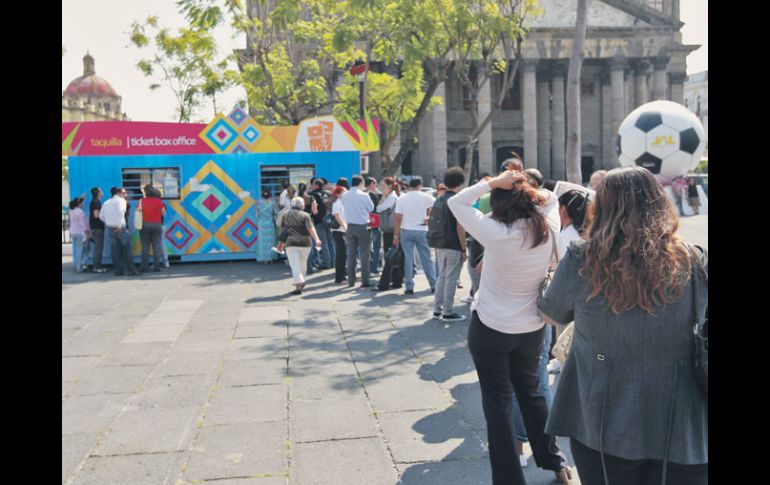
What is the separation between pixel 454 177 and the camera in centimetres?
767

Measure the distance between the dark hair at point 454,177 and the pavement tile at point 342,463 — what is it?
10.3ft

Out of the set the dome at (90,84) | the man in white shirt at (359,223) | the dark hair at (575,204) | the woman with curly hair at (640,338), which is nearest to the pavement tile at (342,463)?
the dark hair at (575,204)

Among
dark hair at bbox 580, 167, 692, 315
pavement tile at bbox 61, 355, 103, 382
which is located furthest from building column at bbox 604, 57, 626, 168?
dark hair at bbox 580, 167, 692, 315

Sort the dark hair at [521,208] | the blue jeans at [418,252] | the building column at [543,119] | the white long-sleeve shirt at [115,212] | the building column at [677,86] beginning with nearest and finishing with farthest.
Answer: the dark hair at [521,208] → the blue jeans at [418,252] → the white long-sleeve shirt at [115,212] → the building column at [543,119] → the building column at [677,86]

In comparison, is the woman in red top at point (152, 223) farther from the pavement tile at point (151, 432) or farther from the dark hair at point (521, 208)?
the dark hair at point (521, 208)

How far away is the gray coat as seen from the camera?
2.56 m

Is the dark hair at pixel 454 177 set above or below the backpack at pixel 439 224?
above

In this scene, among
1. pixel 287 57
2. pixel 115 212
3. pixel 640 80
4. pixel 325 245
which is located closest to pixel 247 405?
pixel 325 245

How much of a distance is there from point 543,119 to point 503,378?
4838cm

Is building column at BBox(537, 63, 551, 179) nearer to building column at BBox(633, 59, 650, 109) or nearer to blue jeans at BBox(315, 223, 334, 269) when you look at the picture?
building column at BBox(633, 59, 650, 109)

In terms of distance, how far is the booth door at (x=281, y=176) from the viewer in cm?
1688

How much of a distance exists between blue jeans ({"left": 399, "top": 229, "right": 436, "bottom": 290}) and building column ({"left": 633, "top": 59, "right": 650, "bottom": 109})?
41.6 m

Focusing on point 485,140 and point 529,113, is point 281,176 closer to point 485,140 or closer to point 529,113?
point 485,140

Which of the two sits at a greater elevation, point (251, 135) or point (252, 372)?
point (251, 135)
